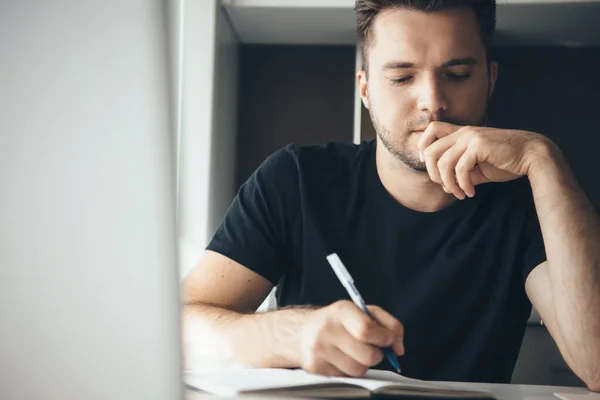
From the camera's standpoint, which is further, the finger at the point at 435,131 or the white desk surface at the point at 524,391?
the finger at the point at 435,131

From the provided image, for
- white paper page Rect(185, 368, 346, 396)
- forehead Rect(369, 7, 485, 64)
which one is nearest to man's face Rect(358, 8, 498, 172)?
forehead Rect(369, 7, 485, 64)

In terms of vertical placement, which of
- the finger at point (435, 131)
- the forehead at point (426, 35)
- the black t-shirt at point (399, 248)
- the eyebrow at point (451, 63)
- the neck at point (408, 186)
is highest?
the forehead at point (426, 35)

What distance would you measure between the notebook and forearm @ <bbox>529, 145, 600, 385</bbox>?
6.4 inches

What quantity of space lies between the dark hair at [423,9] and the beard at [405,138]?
77 mm

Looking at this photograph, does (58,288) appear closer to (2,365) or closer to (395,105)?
(2,365)

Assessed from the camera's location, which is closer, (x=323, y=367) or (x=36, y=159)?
(x=36, y=159)

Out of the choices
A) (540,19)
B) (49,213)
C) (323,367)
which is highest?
(540,19)

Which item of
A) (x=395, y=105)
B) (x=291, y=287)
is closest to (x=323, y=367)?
(x=291, y=287)

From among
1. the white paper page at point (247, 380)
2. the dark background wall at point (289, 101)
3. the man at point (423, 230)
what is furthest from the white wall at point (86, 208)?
the dark background wall at point (289, 101)

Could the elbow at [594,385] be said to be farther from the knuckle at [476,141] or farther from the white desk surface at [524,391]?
the knuckle at [476,141]

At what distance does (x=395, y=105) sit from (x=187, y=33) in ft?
0.86

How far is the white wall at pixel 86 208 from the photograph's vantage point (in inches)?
12.2

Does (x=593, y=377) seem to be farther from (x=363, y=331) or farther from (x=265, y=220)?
(x=265, y=220)

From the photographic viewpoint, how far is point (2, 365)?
0.31m
